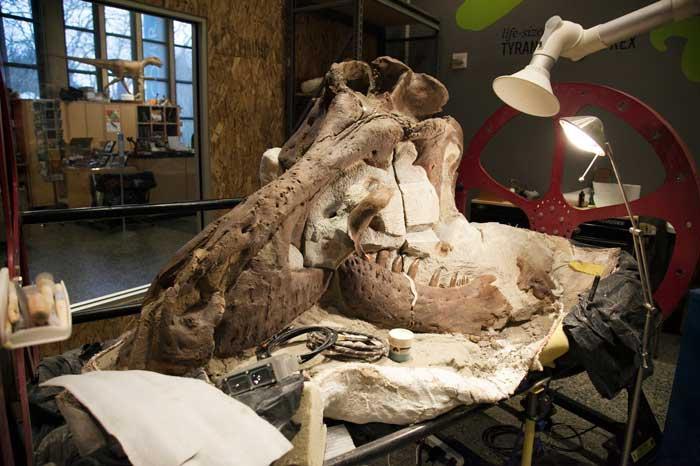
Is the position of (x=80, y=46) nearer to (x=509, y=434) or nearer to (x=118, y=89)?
(x=118, y=89)

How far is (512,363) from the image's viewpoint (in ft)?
6.52

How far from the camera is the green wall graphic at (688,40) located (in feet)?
13.8

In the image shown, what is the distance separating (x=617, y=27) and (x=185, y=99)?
10.3ft

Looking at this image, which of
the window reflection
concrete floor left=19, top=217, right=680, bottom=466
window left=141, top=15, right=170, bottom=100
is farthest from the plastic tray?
window left=141, top=15, right=170, bottom=100

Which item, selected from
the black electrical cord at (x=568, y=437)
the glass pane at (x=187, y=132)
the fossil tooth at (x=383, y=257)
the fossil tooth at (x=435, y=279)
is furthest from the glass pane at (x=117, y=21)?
the black electrical cord at (x=568, y=437)

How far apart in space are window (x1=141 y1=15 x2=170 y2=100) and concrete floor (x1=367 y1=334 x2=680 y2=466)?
295 cm

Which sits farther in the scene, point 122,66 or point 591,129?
point 122,66

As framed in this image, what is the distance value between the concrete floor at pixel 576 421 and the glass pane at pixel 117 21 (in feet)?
10.4

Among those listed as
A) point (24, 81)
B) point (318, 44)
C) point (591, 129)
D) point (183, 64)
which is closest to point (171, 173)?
point (183, 64)

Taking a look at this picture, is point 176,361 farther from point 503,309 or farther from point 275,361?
point 503,309

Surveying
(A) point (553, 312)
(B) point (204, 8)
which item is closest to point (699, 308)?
(A) point (553, 312)

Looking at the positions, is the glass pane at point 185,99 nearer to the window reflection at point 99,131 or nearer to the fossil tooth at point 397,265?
the window reflection at point 99,131

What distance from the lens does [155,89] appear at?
12.5ft

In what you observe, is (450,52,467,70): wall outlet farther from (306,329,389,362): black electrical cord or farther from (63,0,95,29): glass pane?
(306,329,389,362): black electrical cord
